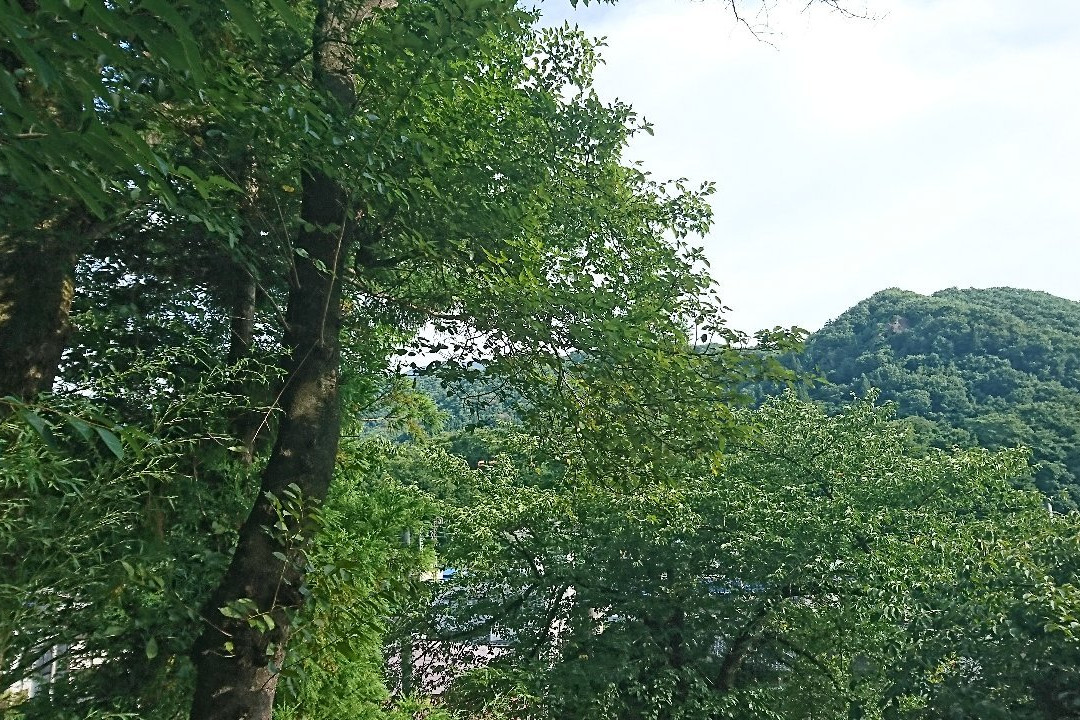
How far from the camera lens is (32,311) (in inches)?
156

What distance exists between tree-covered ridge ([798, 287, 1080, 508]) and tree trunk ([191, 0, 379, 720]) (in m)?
19.7

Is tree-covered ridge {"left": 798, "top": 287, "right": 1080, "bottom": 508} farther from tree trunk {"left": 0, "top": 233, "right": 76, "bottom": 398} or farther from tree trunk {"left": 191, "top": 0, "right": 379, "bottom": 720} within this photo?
tree trunk {"left": 0, "top": 233, "right": 76, "bottom": 398}

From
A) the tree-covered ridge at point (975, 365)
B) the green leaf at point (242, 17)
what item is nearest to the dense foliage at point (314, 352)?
the green leaf at point (242, 17)

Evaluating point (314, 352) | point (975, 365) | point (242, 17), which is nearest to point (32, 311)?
point (314, 352)

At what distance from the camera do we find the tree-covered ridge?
2920cm

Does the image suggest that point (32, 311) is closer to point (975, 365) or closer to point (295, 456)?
point (295, 456)

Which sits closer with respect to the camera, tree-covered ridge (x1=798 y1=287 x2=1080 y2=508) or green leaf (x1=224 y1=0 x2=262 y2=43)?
green leaf (x1=224 y1=0 x2=262 y2=43)

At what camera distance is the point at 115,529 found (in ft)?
12.0

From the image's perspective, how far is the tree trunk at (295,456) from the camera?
3576 millimetres

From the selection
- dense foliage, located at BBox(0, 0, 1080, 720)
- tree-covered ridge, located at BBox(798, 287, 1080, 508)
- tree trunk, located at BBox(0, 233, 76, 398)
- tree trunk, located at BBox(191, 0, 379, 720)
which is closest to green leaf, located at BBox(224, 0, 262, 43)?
dense foliage, located at BBox(0, 0, 1080, 720)

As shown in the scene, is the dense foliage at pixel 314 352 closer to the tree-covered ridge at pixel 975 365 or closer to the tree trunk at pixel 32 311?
the tree trunk at pixel 32 311

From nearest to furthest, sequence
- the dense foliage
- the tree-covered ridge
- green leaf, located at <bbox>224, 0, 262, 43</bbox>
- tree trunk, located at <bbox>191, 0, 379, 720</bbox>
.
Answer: green leaf, located at <bbox>224, 0, 262, 43</bbox> → the dense foliage → tree trunk, located at <bbox>191, 0, 379, 720</bbox> → the tree-covered ridge

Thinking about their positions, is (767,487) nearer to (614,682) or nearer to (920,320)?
(614,682)

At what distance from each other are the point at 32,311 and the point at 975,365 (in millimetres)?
53967
